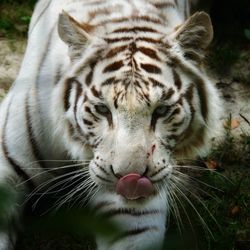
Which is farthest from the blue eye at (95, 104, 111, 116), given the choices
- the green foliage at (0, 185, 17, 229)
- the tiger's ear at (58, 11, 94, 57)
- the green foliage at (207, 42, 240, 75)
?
the green foliage at (207, 42, 240, 75)

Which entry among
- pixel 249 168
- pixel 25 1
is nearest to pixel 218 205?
pixel 249 168

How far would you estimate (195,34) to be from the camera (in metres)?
1.59

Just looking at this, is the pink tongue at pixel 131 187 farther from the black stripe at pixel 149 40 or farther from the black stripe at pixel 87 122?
the black stripe at pixel 149 40

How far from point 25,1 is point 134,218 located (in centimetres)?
189

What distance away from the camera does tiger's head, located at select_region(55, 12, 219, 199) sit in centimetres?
143

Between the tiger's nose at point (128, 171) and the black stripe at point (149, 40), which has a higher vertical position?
the black stripe at point (149, 40)

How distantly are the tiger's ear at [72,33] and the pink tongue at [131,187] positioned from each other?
1.52 feet

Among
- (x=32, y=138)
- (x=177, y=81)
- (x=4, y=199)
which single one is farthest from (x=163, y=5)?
(x=4, y=199)

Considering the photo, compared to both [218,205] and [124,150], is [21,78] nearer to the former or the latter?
[124,150]

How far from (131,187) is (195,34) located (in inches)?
20.4

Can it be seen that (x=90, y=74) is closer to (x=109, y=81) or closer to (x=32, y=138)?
(x=109, y=81)

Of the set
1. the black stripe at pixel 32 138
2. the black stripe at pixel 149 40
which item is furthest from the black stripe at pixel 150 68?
the black stripe at pixel 32 138

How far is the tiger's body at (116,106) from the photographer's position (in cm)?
145

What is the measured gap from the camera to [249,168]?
2312 millimetres
